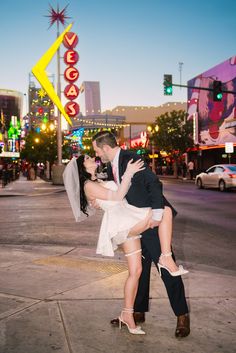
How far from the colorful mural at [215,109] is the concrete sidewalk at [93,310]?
104 feet

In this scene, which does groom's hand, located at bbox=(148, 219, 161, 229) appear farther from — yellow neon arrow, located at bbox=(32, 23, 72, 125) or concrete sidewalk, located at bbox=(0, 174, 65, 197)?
yellow neon arrow, located at bbox=(32, 23, 72, 125)

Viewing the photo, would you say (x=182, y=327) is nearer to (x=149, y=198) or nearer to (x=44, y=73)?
(x=149, y=198)

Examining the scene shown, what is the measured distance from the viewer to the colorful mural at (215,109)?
125 feet

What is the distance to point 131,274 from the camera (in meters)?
3.63

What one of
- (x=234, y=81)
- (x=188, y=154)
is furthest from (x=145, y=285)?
(x=188, y=154)

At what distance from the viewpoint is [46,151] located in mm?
43125

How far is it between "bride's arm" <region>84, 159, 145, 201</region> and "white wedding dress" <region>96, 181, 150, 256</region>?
8cm

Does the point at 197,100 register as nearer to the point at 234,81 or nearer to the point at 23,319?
the point at 234,81

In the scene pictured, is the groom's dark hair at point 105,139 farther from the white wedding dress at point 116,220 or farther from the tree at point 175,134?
the tree at point 175,134

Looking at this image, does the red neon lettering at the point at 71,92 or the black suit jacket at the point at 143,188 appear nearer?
the black suit jacket at the point at 143,188

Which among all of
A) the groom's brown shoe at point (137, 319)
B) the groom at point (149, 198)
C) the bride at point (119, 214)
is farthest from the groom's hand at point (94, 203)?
the groom's brown shoe at point (137, 319)

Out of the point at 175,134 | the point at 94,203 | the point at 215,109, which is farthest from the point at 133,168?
the point at 175,134

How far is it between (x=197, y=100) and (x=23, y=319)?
143 feet

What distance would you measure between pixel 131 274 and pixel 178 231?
6073 millimetres
